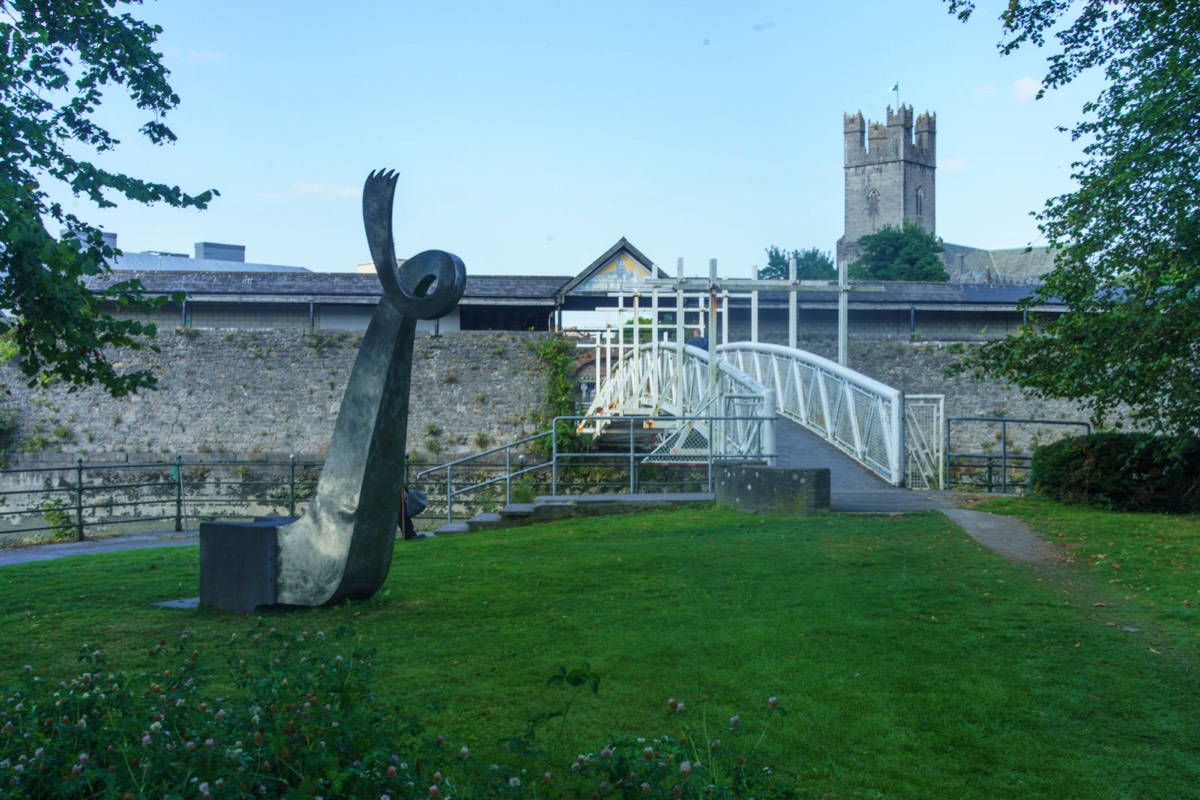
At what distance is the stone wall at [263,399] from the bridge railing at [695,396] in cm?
429

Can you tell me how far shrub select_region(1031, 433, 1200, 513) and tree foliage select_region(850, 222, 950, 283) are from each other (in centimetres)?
5369

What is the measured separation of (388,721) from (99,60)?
7837 mm

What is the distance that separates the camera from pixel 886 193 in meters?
96.6

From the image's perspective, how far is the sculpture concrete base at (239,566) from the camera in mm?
7617

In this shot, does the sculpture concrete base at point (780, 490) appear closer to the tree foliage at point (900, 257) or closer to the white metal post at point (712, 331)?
the white metal post at point (712, 331)

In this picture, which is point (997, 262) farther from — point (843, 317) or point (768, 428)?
point (768, 428)

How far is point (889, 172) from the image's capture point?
96438mm

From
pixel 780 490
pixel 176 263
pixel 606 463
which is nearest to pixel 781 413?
pixel 606 463

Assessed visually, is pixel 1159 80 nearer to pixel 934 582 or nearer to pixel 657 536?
pixel 934 582

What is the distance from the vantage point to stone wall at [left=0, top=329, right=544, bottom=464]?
29.2 metres

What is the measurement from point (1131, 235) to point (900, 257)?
57.8 meters

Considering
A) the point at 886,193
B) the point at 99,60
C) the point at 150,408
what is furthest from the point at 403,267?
the point at 886,193

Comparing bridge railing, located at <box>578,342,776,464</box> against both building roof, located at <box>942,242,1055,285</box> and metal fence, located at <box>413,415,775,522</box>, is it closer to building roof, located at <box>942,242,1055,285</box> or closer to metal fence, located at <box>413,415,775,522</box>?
metal fence, located at <box>413,415,775,522</box>

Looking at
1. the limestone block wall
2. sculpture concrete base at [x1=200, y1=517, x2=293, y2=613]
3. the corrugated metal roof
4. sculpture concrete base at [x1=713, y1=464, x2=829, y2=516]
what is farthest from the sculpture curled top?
the corrugated metal roof
